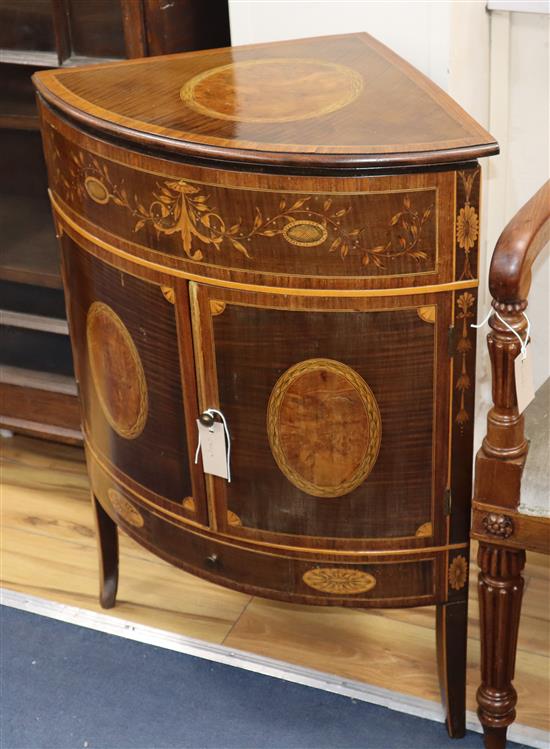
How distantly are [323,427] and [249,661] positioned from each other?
53 centimetres

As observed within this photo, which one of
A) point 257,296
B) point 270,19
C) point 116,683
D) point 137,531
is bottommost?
point 116,683

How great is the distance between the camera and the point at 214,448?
4.33 ft

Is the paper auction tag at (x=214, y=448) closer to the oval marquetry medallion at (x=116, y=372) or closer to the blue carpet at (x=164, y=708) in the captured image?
the oval marquetry medallion at (x=116, y=372)

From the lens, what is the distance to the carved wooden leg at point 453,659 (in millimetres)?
1404

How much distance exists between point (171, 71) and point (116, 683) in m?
0.87

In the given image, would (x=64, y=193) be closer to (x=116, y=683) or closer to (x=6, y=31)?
(x=6, y=31)

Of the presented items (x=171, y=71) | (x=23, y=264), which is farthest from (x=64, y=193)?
(x=23, y=264)

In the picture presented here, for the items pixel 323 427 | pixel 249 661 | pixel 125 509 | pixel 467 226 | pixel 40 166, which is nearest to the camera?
pixel 467 226

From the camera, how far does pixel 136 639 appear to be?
1687 mm

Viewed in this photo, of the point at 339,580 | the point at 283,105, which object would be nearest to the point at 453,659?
the point at 339,580

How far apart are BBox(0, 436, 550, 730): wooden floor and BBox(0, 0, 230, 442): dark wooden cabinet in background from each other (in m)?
0.18

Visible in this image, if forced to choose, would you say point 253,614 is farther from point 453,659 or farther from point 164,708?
point 453,659

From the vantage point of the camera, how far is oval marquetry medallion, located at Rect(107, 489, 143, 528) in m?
1.49

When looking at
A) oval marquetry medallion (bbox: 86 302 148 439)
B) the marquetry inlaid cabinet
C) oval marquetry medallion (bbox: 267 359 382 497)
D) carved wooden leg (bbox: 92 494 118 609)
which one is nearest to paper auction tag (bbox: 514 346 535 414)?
the marquetry inlaid cabinet
